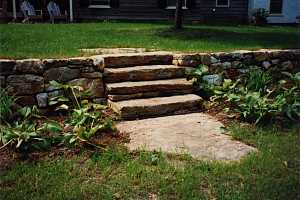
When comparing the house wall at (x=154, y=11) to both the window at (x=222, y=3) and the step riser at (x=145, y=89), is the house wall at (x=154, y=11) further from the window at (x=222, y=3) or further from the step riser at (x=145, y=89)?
the step riser at (x=145, y=89)

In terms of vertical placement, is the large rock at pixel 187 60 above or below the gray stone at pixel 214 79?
above

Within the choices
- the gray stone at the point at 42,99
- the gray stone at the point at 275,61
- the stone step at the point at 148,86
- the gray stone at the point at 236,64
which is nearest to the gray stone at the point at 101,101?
the stone step at the point at 148,86

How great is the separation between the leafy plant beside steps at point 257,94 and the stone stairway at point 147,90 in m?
0.29

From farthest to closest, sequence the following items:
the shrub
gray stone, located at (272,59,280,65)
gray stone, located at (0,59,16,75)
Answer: gray stone, located at (272,59,280,65)
gray stone, located at (0,59,16,75)
the shrub

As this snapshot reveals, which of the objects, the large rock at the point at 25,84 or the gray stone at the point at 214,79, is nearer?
the large rock at the point at 25,84

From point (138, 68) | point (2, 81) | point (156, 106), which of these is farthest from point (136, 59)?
point (2, 81)

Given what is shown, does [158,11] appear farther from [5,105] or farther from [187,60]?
[5,105]

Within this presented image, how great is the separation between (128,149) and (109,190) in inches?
34.2

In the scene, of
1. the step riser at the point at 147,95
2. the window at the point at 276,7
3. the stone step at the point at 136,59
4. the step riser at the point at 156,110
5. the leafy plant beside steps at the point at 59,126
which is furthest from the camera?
the window at the point at 276,7

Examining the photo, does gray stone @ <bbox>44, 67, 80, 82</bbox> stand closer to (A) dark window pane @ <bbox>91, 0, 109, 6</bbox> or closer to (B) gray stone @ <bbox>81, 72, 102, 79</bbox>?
(B) gray stone @ <bbox>81, 72, 102, 79</bbox>

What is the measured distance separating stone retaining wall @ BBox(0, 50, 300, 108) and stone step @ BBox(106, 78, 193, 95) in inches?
8.9

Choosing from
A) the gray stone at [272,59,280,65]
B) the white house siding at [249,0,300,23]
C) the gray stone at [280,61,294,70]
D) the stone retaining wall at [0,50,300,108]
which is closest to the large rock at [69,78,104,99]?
the stone retaining wall at [0,50,300,108]

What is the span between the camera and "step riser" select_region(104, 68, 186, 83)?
584 cm

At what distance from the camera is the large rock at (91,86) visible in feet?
18.4
